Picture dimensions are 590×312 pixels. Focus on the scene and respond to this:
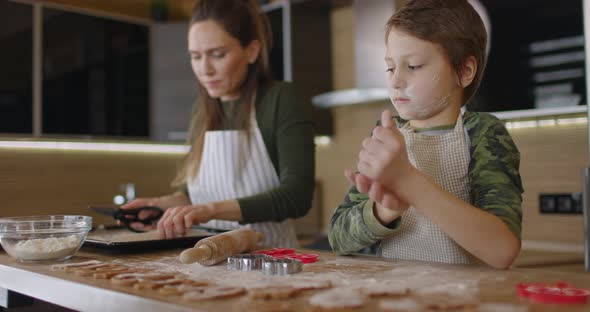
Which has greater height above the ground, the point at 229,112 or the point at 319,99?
the point at 319,99

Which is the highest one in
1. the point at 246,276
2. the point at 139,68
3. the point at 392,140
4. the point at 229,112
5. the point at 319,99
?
the point at 139,68

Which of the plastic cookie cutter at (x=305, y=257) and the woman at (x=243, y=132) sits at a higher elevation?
the woman at (x=243, y=132)

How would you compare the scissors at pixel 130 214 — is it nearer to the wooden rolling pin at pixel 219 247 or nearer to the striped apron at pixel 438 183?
the wooden rolling pin at pixel 219 247

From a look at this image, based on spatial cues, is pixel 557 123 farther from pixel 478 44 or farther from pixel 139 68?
pixel 139 68

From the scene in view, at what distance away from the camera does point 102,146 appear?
268 cm

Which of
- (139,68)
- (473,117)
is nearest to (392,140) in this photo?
(473,117)

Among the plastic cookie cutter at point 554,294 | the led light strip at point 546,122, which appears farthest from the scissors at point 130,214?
the led light strip at point 546,122

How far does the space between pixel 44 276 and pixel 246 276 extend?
0.91ft

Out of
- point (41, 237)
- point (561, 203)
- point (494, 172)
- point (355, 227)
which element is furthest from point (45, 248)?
point (561, 203)

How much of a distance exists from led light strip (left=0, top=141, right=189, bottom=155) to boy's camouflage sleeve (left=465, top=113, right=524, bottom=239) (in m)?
1.58

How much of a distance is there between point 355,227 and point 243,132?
60cm

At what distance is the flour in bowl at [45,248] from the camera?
0.89 meters

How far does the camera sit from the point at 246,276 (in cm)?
74

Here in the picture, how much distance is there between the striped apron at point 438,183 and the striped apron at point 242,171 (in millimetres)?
507
